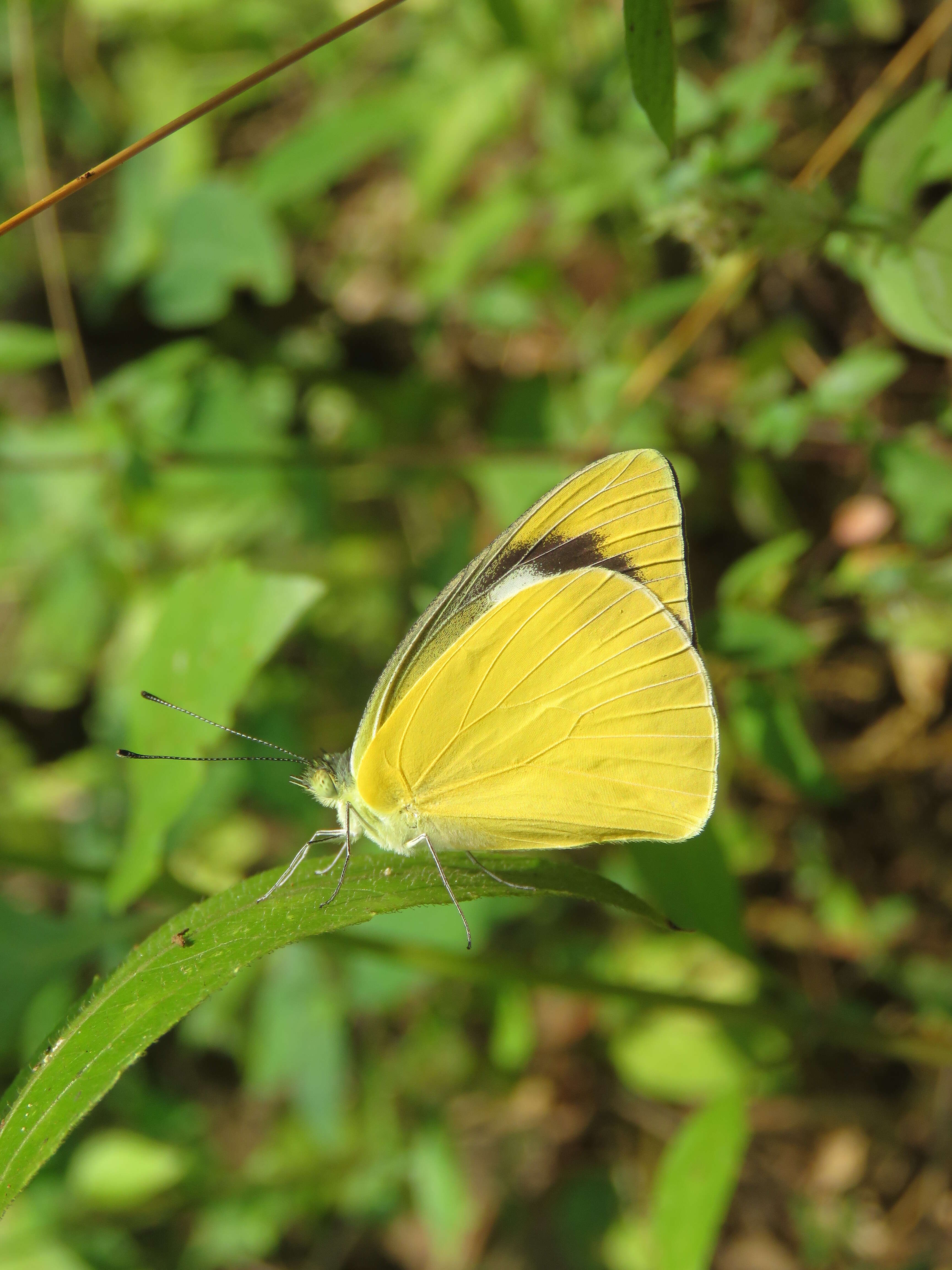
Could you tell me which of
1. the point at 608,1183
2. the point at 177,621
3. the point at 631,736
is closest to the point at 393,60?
the point at 177,621

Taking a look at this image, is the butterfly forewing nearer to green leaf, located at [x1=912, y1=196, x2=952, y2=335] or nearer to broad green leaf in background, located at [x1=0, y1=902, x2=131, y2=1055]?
green leaf, located at [x1=912, y1=196, x2=952, y2=335]

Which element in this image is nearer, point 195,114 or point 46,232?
point 195,114

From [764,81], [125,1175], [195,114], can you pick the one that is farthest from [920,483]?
[125,1175]

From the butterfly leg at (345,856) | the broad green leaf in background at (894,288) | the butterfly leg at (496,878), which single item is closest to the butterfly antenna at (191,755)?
the butterfly leg at (345,856)

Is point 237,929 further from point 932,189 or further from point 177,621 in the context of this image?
point 932,189

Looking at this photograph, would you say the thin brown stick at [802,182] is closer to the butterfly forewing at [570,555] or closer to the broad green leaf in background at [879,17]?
the broad green leaf in background at [879,17]

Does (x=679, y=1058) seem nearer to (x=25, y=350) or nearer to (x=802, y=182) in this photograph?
(x=802, y=182)
